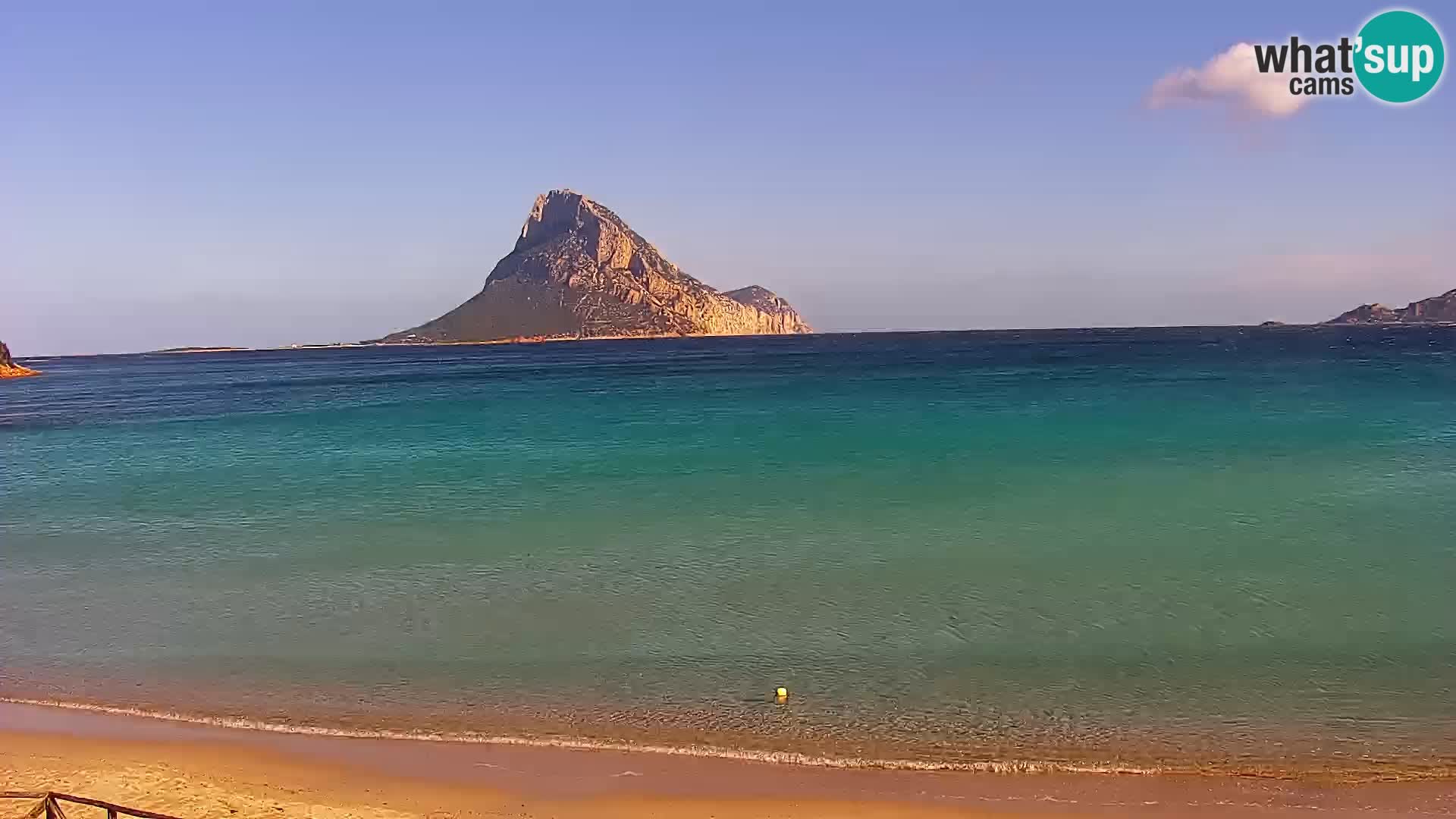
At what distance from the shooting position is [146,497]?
28734 millimetres

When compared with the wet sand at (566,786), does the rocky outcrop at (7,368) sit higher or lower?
higher

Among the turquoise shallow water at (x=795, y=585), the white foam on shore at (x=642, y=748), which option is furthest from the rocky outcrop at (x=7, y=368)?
the white foam on shore at (x=642, y=748)

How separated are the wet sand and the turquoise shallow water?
0.64 m

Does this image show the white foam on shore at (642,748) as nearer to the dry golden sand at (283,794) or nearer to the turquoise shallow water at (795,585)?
the turquoise shallow water at (795,585)

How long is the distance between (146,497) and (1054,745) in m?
28.8

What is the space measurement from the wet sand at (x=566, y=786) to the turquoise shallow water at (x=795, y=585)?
635 millimetres

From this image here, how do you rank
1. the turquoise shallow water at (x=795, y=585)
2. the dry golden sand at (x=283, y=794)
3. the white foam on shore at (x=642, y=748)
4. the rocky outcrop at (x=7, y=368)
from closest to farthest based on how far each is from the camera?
the dry golden sand at (x=283, y=794) < the white foam on shore at (x=642, y=748) < the turquoise shallow water at (x=795, y=585) < the rocky outcrop at (x=7, y=368)

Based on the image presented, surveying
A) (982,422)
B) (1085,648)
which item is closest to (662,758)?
(1085,648)

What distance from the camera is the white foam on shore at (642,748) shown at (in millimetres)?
10125

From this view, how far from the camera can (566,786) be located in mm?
9805

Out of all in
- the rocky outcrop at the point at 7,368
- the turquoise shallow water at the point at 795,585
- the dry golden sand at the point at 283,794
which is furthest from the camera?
the rocky outcrop at the point at 7,368

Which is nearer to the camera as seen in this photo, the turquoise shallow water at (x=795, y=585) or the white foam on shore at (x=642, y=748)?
the white foam on shore at (x=642, y=748)

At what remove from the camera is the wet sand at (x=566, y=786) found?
9227mm

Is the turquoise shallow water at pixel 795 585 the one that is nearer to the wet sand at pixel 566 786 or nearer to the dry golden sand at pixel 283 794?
the wet sand at pixel 566 786
